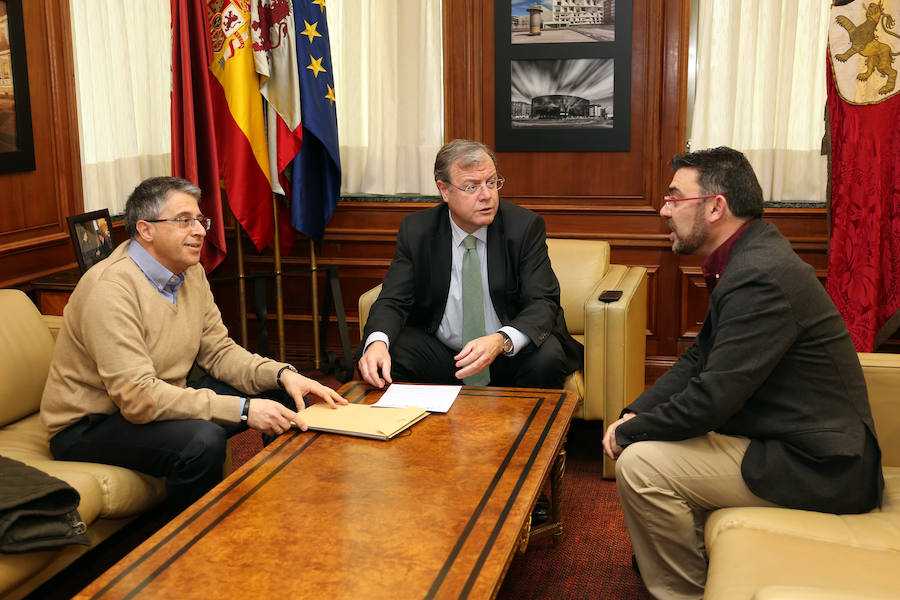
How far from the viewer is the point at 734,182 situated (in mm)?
2299

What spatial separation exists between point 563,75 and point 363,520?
3013mm

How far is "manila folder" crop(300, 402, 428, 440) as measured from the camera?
227 cm

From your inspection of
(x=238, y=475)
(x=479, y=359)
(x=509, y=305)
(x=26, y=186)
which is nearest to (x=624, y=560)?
(x=479, y=359)

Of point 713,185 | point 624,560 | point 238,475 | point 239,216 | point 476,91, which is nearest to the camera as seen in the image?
point 238,475

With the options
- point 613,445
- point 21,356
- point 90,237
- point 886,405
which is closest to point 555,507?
point 613,445

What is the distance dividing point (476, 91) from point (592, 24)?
0.64 meters

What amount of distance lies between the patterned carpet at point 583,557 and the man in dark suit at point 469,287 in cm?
42

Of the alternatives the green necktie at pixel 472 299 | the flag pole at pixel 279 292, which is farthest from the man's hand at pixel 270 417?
the flag pole at pixel 279 292

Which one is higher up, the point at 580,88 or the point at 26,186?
the point at 580,88

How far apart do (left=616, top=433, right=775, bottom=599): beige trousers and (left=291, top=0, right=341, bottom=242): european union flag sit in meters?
2.47

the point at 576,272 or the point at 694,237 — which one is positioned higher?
the point at 694,237

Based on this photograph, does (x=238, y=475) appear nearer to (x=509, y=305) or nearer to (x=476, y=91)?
(x=509, y=305)

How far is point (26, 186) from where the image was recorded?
3537mm

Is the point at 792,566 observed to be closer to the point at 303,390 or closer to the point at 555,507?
the point at 555,507
